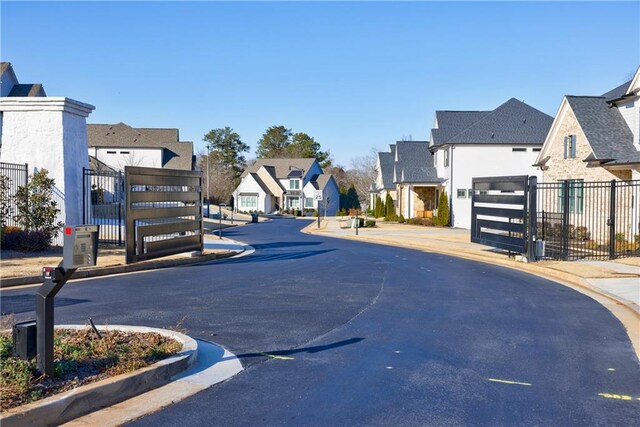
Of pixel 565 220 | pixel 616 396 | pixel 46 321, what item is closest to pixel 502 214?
pixel 565 220

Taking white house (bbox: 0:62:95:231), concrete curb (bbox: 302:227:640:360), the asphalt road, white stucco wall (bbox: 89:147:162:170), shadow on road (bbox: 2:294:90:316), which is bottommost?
concrete curb (bbox: 302:227:640:360)

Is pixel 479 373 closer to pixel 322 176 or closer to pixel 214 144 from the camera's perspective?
pixel 322 176

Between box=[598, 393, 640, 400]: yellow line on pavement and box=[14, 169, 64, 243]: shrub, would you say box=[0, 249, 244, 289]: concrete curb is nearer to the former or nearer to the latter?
box=[14, 169, 64, 243]: shrub

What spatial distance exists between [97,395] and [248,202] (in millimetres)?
80063

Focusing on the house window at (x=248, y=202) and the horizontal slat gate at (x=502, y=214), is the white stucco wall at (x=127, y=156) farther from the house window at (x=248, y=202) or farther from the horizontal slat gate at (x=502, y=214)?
the horizontal slat gate at (x=502, y=214)

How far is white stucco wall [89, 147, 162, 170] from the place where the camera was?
6206 centimetres

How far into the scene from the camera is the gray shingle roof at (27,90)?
137ft

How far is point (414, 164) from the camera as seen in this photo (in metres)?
52.0

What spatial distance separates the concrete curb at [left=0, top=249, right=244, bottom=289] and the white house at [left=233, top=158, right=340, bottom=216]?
206 ft

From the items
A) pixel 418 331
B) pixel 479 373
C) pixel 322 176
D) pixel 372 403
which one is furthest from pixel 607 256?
pixel 322 176

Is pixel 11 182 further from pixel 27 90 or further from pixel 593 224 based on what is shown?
pixel 27 90

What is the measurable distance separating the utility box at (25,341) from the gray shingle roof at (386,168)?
56985 mm

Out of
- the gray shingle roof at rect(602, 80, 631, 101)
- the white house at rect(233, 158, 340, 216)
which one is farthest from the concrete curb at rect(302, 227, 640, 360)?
the white house at rect(233, 158, 340, 216)

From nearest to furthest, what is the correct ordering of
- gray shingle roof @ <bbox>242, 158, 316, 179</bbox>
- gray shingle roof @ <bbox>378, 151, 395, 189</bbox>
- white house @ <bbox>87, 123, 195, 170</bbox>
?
white house @ <bbox>87, 123, 195, 170</bbox>, gray shingle roof @ <bbox>378, 151, 395, 189</bbox>, gray shingle roof @ <bbox>242, 158, 316, 179</bbox>
